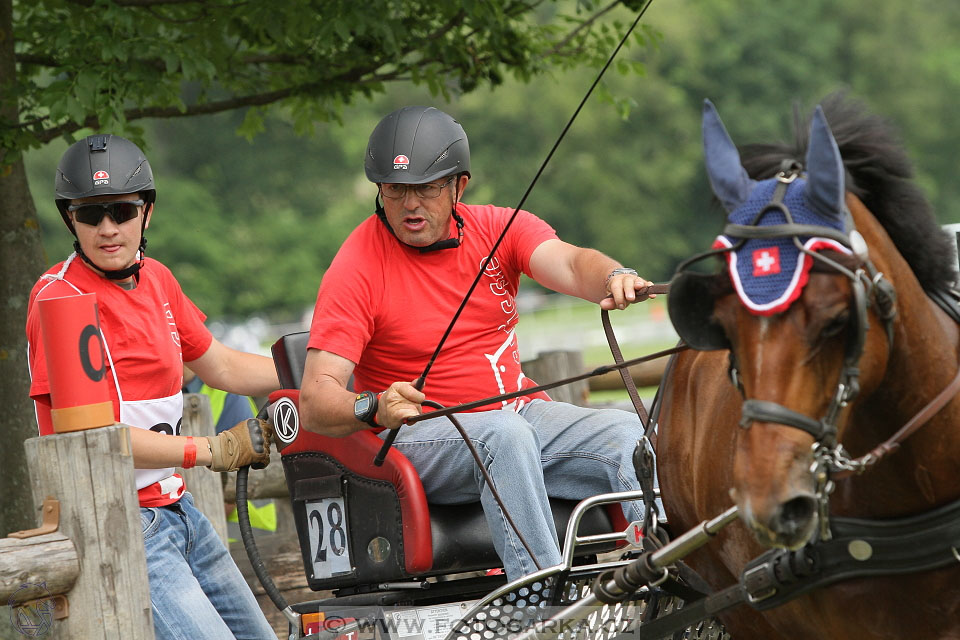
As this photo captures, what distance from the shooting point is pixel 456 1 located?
17.6 feet

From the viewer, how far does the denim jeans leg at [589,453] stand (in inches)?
142

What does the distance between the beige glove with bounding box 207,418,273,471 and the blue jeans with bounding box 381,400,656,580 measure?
443 millimetres

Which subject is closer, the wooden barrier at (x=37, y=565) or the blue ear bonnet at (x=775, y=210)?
the blue ear bonnet at (x=775, y=210)

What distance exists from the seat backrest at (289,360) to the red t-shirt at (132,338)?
1.73 ft

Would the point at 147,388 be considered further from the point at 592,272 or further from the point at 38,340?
the point at 592,272

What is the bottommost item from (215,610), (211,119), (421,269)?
(215,610)

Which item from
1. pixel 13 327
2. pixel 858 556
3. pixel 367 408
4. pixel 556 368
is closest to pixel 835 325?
pixel 858 556

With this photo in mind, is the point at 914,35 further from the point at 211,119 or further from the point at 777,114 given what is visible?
the point at 211,119

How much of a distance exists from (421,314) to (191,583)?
109 cm

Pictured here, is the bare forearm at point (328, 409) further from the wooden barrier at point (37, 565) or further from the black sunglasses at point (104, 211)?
the wooden barrier at point (37, 565)

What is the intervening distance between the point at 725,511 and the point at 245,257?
109 ft

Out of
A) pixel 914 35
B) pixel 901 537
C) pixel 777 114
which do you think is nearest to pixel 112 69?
pixel 901 537

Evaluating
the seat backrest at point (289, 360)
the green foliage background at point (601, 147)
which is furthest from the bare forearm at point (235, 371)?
the green foliage background at point (601, 147)

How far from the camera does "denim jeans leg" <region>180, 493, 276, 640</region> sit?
345 cm
